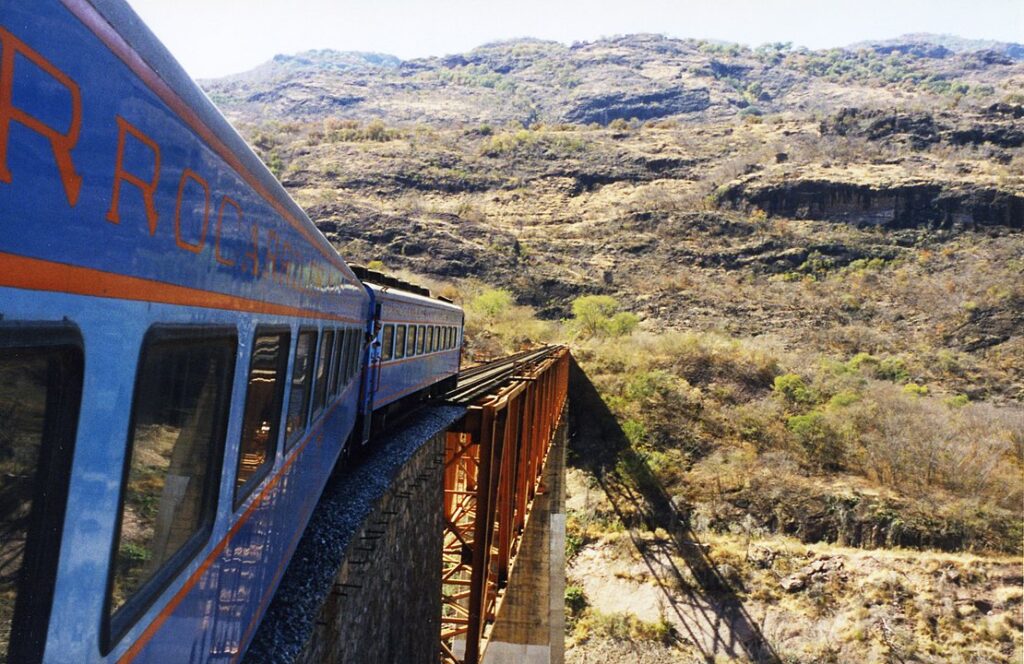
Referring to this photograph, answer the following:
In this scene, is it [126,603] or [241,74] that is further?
[241,74]

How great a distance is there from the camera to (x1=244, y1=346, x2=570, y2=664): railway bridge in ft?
12.7

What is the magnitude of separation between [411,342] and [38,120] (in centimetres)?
771

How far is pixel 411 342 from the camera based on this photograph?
8.75 metres

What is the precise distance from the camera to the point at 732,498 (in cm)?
1961

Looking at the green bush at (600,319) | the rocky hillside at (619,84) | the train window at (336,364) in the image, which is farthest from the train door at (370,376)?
the rocky hillside at (619,84)

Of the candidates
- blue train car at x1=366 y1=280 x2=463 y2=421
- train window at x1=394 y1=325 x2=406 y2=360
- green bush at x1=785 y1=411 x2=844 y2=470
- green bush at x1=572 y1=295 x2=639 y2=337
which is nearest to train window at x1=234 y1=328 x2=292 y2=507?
blue train car at x1=366 y1=280 x2=463 y2=421

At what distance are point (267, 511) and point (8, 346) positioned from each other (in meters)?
2.17

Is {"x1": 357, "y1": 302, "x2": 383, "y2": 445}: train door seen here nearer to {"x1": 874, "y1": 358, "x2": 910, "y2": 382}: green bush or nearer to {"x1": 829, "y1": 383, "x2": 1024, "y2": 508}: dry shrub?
{"x1": 829, "y1": 383, "x2": 1024, "y2": 508}: dry shrub

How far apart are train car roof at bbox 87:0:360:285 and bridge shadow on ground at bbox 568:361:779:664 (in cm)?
1567

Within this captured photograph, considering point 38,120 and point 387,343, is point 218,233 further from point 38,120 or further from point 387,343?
point 387,343

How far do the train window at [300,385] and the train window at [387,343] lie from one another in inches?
125

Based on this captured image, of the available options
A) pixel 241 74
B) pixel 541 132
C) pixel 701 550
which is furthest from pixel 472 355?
pixel 241 74

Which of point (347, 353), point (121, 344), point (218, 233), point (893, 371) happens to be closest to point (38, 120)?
point (121, 344)

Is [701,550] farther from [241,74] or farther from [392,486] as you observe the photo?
[241,74]
